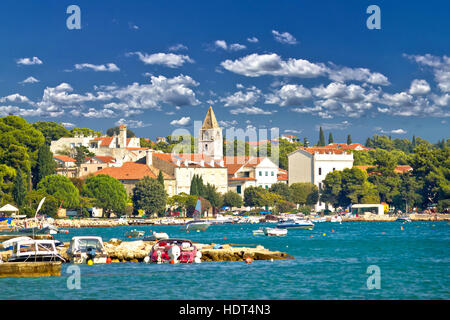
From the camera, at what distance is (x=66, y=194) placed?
3971 inches

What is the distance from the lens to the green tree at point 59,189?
9950 centimetres

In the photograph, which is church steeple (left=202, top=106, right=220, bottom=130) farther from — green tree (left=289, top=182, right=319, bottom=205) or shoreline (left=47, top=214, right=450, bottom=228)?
shoreline (left=47, top=214, right=450, bottom=228)

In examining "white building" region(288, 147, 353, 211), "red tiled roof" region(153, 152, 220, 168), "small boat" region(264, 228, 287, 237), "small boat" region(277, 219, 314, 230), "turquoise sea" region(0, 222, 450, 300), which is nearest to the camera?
"turquoise sea" region(0, 222, 450, 300)


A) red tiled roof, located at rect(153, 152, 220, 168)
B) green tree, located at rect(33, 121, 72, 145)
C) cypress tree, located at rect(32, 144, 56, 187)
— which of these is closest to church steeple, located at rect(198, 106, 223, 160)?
red tiled roof, located at rect(153, 152, 220, 168)

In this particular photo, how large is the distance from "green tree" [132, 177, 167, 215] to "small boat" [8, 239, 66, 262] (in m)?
72.8

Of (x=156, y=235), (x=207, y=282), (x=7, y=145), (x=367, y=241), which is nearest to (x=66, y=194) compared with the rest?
(x=7, y=145)

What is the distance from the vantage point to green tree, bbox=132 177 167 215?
111500 millimetres

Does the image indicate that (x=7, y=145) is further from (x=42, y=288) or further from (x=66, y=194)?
(x=42, y=288)

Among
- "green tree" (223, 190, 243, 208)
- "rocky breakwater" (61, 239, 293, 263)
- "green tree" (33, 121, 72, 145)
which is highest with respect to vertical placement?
"green tree" (33, 121, 72, 145)

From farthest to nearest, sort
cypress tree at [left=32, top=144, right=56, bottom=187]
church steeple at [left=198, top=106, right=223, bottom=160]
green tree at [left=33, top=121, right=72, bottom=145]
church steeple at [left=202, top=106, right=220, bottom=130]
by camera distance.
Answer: green tree at [left=33, top=121, right=72, bottom=145] < church steeple at [left=202, top=106, right=220, bottom=130] < church steeple at [left=198, top=106, right=223, bottom=160] < cypress tree at [left=32, top=144, right=56, bottom=187]

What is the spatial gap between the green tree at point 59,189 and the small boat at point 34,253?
62.1 meters

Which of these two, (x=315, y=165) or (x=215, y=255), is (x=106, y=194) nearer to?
(x=315, y=165)

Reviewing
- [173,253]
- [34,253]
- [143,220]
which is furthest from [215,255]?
[143,220]

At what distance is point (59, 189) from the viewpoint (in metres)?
99.8
